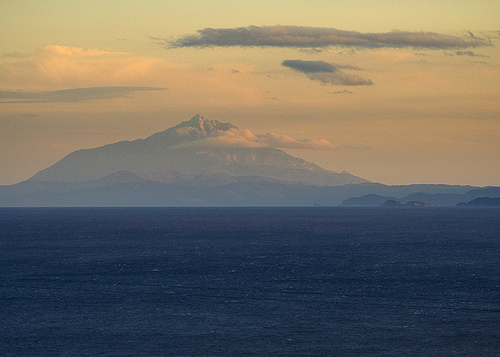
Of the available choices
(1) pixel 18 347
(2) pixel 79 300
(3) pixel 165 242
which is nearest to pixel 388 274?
(2) pixel 79 300

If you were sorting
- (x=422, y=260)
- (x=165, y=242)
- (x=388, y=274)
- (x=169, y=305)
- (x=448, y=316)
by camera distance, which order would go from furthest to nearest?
(x=165, y=242), (x=422, y=260), (x=388, y=274), (x=169, y=305), (x=448, y=316)

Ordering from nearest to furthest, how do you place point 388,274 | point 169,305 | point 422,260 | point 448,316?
point 448,316 → point 169,305 → point 388,274 → point 422,260

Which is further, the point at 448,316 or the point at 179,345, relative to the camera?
the point at 448,316

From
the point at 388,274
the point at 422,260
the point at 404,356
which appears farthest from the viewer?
the point at 422,260

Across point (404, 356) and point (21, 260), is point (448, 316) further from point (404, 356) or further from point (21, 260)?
point (21, 260)

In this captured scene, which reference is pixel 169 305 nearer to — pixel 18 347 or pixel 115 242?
pixel 18 347

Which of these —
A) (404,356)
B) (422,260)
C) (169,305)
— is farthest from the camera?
(422,260)

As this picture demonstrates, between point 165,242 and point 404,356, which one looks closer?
point 404,356

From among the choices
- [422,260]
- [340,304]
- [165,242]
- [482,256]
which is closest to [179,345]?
[340,304]
